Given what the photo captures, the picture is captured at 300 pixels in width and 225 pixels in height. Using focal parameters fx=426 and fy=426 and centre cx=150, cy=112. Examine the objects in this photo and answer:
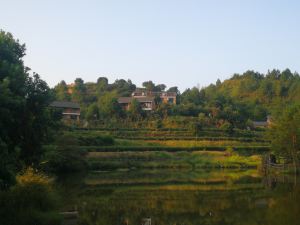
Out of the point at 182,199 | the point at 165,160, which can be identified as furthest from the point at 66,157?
the point at 182,199

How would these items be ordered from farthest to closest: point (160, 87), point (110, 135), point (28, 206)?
point (160, 87), point (110, 135), point (28, 206)

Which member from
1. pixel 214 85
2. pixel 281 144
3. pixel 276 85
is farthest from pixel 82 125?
pixel 214 85

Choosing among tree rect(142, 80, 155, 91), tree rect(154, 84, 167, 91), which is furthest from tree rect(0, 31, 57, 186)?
tree rect(154, 84, 167, 91)

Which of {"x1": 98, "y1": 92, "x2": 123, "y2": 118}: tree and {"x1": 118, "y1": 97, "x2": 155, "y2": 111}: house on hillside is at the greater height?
{"x1": 118, "y1": 97, "x2": 155, "y2": 111}: house on hillside

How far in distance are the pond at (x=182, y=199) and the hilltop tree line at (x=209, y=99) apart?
31.7 meters

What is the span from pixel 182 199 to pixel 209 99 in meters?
76.3

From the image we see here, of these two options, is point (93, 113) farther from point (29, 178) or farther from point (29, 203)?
point (29, 203)

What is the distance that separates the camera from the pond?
21.9 metres

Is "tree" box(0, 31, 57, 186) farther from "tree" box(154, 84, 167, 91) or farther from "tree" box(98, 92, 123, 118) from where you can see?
"tree" box(154, 84, 167, 91)

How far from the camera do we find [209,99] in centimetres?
10419

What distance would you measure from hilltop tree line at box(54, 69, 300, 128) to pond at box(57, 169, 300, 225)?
31.7 metres

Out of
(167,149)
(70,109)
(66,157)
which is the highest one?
(70,109)

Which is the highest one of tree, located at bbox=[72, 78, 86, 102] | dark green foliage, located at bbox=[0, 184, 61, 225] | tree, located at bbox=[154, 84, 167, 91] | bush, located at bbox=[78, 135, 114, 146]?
tree, located at bbox=[154, 84, 167, 91]

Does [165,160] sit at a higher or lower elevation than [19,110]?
lower
